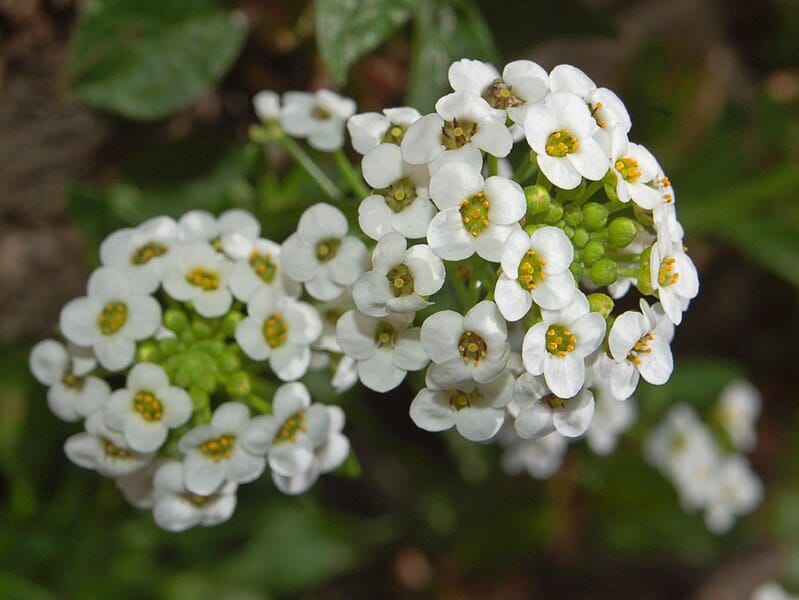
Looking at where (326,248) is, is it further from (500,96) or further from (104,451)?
(104,451)

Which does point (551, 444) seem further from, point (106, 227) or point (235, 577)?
point (106, 227)

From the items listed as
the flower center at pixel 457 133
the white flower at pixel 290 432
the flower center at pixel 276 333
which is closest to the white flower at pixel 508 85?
the flower center at pixel 457 133

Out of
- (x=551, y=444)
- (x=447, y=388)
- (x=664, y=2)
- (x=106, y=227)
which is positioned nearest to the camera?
(x=447, y=388)

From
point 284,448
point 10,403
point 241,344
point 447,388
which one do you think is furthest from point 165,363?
point 10,403

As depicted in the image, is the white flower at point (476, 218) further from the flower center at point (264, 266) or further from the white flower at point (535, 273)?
the flower center at point (264, 266)

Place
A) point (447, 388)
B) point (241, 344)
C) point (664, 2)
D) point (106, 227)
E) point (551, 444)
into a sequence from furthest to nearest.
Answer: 1. point (664, 2)
2. point (551, 444)
3. point (106, 227)
4. point (241, 344)
5. point (447, 388)

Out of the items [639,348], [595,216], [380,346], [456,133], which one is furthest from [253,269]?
[639,348]
